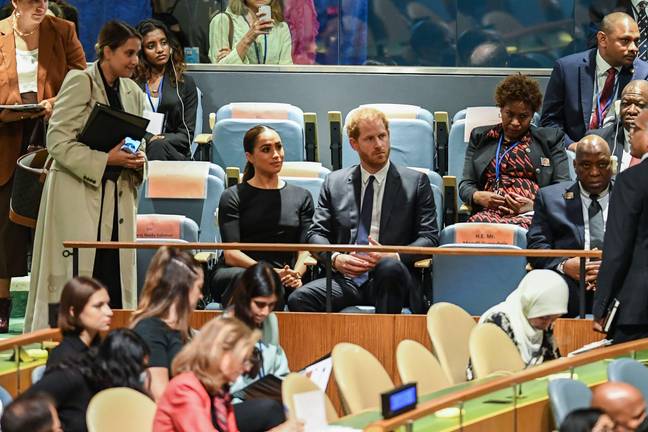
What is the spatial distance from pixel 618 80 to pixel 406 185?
→ 1716 millimetres

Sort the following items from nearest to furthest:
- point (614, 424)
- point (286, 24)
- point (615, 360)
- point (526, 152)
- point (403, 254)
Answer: point (614, 424)
point (615, 360)
point (403, 254)
point (526, 152)
point (286, 24)

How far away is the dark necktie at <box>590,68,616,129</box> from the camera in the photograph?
7.66 metres

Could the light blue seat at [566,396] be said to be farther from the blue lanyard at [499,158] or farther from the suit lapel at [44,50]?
the suit lapel at [44,50]

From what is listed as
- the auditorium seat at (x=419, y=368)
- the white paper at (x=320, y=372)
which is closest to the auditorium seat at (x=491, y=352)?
A: the auditorium seat at (x=419, y=368)

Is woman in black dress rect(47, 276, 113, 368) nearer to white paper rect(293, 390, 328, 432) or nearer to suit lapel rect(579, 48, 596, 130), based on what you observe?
white paper rect(293, 390, 328, 432)

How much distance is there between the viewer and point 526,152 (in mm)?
7262

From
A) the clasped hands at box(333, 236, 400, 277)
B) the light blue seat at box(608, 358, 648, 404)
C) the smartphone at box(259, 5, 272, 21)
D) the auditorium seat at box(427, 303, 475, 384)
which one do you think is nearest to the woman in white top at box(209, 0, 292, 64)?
the smartphone at box(259, 5, 272, 21)

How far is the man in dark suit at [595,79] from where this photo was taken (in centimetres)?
757

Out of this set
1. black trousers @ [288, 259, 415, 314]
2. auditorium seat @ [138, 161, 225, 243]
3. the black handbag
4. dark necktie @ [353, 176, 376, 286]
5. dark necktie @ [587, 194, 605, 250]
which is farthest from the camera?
auditorium seat @ [138, 161, 225, 243]

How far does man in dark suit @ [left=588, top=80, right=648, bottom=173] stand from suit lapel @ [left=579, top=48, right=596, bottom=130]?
0.32 metres

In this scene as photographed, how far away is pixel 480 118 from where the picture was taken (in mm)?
7750

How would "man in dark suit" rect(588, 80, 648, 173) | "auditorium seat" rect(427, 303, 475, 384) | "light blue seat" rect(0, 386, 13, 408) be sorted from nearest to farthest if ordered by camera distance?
"light blue seat" rect(0, 386, 13, 408) → "auditorium seat" rect(427, 303, 475, 384) → "man in dark suit" rect(588, 80, 648, 173)

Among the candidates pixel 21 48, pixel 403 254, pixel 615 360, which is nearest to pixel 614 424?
pixel 615 360

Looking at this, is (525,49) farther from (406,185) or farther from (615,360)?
(615,360)
